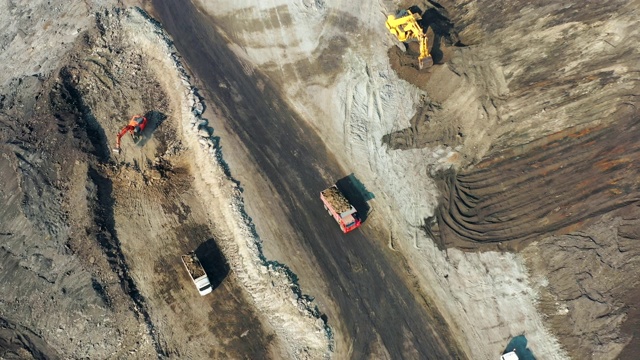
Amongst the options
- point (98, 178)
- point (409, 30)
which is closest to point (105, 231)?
point (98, 178)

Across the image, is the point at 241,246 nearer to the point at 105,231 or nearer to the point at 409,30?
the point at 105,231

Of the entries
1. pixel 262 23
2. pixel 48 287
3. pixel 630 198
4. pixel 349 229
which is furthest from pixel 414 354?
pixel 262 23

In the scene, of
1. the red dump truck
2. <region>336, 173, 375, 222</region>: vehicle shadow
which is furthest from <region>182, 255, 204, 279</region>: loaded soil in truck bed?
<region>336, 173, 375, 222</region>: vehicle shadow

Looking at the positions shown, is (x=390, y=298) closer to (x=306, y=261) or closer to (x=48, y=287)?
(x=306, y=261)

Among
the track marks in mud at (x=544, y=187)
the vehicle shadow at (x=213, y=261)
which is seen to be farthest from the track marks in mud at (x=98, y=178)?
the track marks in mud at (x=544, y=187)

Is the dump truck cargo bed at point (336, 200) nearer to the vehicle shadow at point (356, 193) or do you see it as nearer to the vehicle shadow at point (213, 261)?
the vehicle shadow at point (356, 193)
